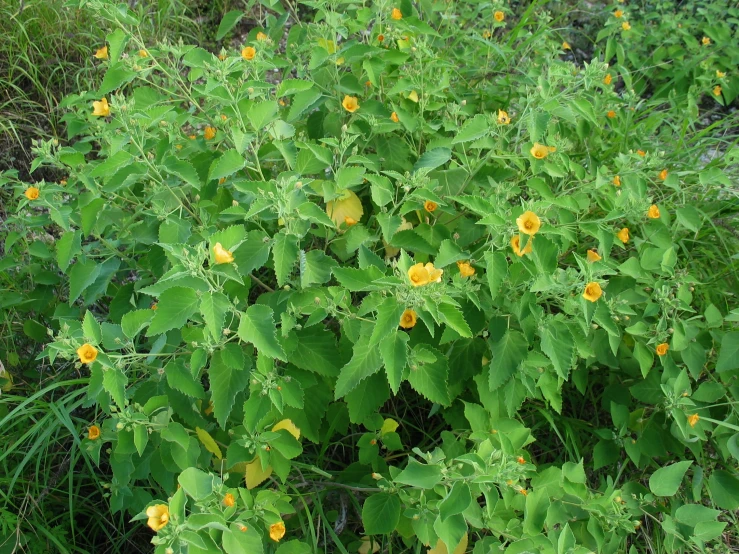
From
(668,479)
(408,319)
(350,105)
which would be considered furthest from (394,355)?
(350,105)

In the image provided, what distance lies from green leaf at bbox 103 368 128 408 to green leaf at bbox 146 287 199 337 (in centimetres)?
19

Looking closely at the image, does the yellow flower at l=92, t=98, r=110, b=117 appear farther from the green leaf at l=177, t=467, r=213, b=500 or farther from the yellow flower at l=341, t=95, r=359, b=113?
the green leaf at l=177, t=467, r=213, b=500

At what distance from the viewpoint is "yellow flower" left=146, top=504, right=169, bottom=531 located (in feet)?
4.35

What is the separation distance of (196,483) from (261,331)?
38cm

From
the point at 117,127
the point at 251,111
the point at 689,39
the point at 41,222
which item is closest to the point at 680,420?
the point at 251,111

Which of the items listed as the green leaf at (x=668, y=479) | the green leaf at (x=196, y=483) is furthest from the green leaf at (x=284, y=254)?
the green leaf at (x=668, y=479)

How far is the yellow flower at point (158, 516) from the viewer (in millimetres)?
1327

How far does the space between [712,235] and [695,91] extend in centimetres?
110

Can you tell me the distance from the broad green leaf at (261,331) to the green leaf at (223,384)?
Result: 0.15 metres

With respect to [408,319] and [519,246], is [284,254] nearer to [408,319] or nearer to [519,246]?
[408,319]

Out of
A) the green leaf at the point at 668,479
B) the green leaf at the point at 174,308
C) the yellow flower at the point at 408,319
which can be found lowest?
the green leaf at the point at 668,479

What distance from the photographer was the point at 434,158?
1970 mm

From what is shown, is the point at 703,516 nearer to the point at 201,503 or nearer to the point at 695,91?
the point at 201,503

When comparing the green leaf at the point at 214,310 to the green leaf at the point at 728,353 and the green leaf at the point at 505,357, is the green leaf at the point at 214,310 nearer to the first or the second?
the green leaf at the point at 505,357
